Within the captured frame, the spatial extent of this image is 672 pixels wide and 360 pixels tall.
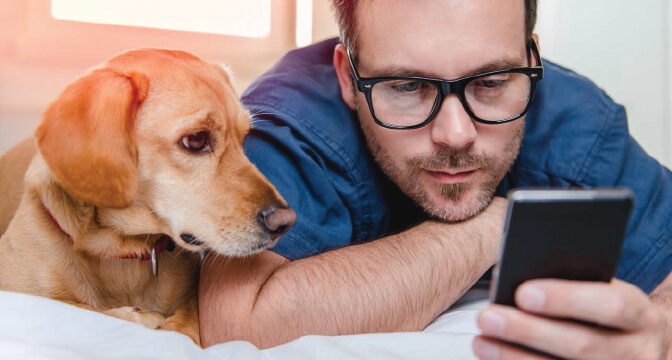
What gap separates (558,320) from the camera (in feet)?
2.01

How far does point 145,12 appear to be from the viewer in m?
1.73

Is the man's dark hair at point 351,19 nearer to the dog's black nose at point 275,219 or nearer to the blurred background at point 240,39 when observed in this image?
the blurred background at point 240,39

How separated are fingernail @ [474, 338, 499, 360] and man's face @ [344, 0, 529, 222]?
0.56m

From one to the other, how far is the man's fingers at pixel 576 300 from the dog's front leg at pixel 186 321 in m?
0.63

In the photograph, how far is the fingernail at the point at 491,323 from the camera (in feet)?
1.96

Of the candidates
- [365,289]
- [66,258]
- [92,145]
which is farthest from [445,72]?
[66,258]

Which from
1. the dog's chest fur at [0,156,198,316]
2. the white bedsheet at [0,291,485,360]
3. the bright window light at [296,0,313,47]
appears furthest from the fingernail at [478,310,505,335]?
the bright window light at [296,0,313,47]

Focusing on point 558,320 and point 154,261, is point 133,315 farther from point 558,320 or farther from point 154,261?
point 558,320

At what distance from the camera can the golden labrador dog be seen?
35.0 inches

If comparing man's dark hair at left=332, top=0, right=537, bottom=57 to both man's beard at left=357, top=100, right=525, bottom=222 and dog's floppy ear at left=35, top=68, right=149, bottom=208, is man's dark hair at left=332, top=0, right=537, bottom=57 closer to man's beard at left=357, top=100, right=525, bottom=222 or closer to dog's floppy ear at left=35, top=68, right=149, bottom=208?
man's beard at left=357, top=100, right=525, bottom=222

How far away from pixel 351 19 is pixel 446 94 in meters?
0.34

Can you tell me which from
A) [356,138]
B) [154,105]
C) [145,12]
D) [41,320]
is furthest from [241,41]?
[41,320]

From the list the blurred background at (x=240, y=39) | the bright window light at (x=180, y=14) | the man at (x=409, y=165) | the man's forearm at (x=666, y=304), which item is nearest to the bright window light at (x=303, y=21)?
the blurred background at (x=240, y=39)

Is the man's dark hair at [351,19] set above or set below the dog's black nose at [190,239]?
above
